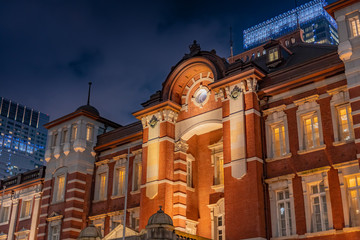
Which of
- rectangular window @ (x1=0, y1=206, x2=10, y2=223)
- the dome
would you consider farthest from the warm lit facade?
rectangular window @ (x1=0, y1=206, x2=10, y2=223)

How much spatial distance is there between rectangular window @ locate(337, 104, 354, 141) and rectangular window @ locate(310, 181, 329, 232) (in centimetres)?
247

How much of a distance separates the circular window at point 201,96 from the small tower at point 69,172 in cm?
952

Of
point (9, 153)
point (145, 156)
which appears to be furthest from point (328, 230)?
point (9, 153)

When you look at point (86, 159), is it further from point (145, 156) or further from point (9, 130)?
point (9, 130)

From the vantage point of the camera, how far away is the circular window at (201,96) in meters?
28.9

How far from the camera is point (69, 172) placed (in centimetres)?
3375

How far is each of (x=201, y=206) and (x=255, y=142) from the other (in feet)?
22.2

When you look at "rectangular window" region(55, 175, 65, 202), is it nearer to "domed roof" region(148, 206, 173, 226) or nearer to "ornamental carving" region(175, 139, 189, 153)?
"ornamental carving" region(175, 139, 189, 153)

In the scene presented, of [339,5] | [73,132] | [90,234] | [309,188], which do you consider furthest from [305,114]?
[73,132]

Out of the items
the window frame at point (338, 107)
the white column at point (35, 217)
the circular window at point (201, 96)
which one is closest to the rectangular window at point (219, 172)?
the circular window at point (201, 96)

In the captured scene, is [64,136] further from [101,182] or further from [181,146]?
[181,146]

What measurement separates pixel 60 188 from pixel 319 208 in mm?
19790

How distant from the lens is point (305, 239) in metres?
21.4

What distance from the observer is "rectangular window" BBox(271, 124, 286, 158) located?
2411cm
